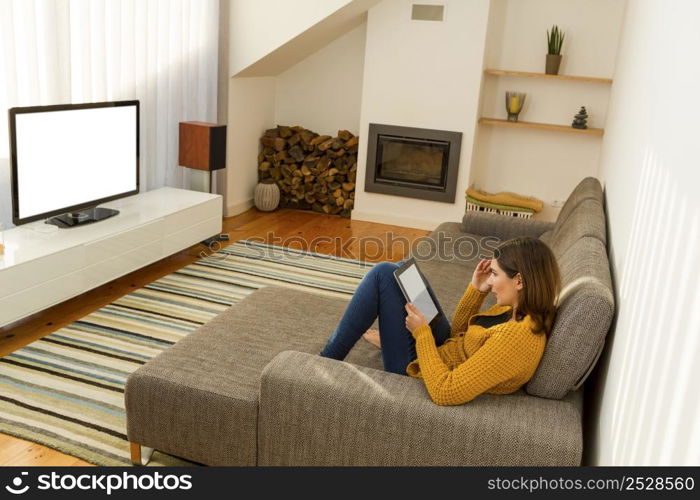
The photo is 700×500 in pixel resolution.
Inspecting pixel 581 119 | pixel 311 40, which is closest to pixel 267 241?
pixel 311 40

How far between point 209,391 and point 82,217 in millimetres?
2065

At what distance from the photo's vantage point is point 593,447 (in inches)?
76.6

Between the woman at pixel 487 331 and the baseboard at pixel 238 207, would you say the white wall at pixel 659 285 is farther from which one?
the baseboard at pixel 238 207

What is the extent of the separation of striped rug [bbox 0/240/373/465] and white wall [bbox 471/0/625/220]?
1.89 metres

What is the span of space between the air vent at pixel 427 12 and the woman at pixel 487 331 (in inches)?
144

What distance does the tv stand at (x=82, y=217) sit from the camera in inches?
146

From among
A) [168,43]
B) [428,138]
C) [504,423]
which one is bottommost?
[504,423]

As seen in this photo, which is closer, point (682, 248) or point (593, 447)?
point (682, 248)

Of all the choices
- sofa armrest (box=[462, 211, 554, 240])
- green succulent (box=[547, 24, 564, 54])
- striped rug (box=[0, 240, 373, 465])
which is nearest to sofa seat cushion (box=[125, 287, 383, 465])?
striped rug (box=[0, 240, 373, 465])

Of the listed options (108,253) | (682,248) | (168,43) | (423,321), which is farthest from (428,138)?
(682,248)

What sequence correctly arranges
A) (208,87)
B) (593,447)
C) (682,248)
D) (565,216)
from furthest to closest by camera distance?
(208,87), (565,216), (593,447), (682,248)

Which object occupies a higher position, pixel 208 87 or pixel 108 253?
pixel 208 87
